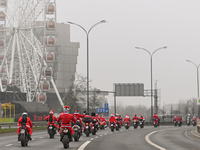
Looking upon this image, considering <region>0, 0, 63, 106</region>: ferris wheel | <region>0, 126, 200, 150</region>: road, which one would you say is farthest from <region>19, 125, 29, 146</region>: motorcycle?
<region>0, 0, 63, 106</region>: ferris wheel

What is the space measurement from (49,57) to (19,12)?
24.4 ft

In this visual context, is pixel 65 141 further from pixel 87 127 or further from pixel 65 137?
pixel 87 127

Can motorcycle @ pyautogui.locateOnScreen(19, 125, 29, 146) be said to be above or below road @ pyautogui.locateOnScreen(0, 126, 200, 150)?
above

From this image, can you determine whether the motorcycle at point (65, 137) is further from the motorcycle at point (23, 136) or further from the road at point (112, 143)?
the motorcycle at point (23, 136)

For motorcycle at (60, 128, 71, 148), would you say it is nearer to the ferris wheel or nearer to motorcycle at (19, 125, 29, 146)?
motorcycle at (19, 125, 29, 146)

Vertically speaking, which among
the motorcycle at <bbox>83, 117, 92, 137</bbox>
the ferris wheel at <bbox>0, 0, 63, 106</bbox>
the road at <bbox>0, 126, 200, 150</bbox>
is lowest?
the road at <bbox>0, 126, 200, 150</bbox>

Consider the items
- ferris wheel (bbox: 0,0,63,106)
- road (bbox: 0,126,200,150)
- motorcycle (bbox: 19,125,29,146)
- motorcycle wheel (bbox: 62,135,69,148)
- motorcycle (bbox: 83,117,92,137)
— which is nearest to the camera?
A: motorcycle wheel (bbox: 62,135,69,148)

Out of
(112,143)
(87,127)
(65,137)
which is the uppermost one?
(65,137)

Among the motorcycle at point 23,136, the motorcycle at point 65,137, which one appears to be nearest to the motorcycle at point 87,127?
the motorcycle at point 23,136

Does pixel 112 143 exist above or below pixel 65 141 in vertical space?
below

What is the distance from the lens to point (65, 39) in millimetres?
150875

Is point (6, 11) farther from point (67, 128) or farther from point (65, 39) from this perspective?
point (65, 39)

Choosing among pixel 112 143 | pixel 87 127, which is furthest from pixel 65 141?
pixel 87 127

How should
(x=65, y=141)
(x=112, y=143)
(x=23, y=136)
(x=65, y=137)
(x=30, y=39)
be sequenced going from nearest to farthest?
(x=65, y=141), (x=65, y=137), (x=23, y=136), (x=112, y=143), (x=30, y=39)
